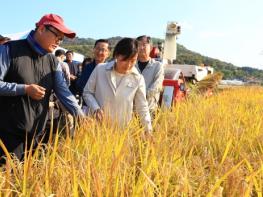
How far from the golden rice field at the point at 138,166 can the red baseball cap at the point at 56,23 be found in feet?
1.70

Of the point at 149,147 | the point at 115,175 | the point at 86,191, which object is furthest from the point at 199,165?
the point at 86,191

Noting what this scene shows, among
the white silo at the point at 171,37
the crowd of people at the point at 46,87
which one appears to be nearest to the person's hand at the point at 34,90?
the crowd of people at the point at 46,87

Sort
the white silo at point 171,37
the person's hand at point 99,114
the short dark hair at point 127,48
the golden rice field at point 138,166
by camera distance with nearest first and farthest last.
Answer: the golden rice field at point 138,166 → the person's hand at point 99,114 → the short dark hair at point 127,48 → the white silo at point 171,37

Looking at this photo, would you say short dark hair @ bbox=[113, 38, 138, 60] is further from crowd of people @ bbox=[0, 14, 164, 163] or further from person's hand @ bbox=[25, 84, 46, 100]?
person's hand @ bbox=[25, 84, 46, 100]

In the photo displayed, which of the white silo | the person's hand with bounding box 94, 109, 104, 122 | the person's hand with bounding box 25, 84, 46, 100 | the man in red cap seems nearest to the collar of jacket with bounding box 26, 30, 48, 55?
the man in red cap

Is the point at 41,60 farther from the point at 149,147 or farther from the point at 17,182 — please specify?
the point at 17,182

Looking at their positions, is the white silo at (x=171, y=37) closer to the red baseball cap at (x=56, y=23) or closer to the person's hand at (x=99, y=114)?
the person's hand at (x=99, y=114)

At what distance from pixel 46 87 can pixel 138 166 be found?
84 cm

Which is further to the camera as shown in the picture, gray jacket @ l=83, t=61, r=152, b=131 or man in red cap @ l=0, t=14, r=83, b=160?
gray jacket @ l=83, t=61, r=152, b=131

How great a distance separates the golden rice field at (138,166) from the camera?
157 cm

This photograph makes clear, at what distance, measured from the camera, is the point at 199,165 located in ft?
7.27

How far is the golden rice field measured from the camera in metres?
1.57

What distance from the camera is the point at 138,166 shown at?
2.08 metres

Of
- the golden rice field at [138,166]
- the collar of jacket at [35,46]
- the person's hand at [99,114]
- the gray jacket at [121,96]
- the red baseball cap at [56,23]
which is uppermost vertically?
the red baseball cap at [56,23]
